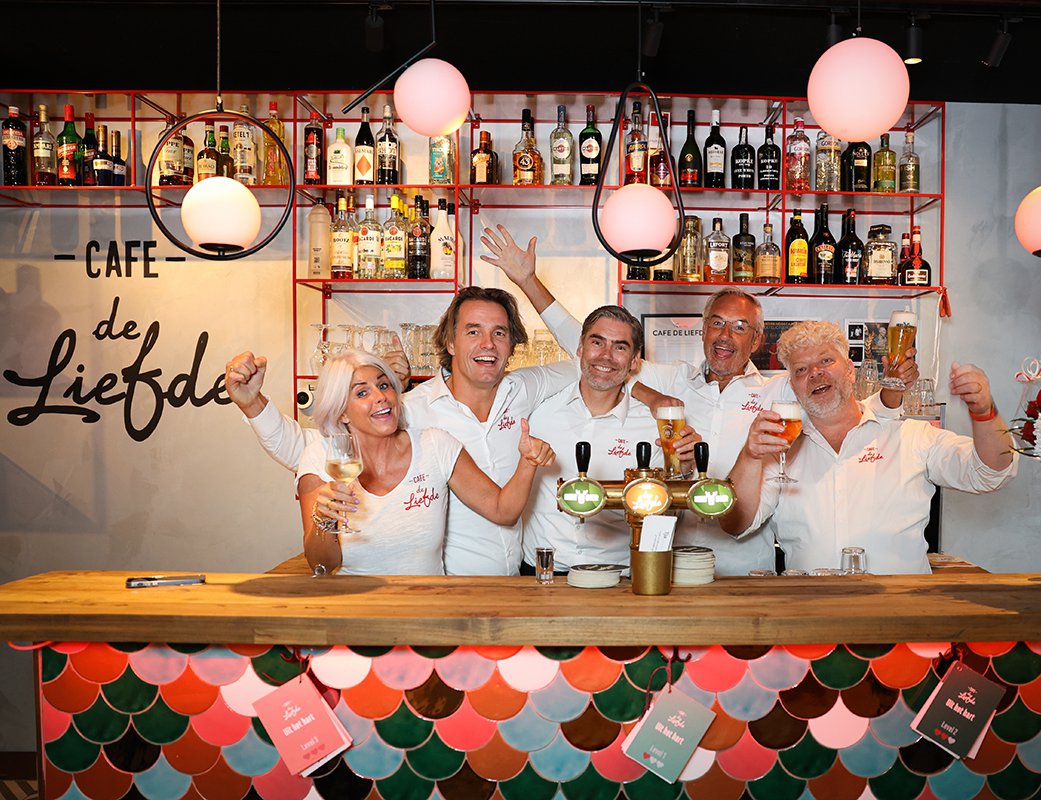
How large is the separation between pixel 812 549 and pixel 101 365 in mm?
3297

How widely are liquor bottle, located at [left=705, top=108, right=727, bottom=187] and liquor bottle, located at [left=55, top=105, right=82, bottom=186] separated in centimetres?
281

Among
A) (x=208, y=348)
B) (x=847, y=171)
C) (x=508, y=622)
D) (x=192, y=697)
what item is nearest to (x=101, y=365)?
(x=208, y=348)

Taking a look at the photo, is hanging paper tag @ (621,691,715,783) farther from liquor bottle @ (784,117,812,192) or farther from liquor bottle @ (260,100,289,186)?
liquor bottle @ (260,100,289,186)

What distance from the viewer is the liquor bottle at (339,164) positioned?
386 cm

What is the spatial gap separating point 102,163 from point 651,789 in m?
3.53

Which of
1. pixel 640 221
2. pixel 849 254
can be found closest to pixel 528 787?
pixel 640 221

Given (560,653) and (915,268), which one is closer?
(560,653)

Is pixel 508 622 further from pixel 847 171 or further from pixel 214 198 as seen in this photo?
pixel 847 171

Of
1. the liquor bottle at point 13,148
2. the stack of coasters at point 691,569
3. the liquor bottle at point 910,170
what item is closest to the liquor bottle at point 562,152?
the liquor bottle at point 910,170

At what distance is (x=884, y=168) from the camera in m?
3.94

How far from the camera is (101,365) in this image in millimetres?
4207

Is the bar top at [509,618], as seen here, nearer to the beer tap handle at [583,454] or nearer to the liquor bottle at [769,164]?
the beer tap handle at [583,454]

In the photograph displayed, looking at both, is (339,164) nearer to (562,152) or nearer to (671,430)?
(562,152)

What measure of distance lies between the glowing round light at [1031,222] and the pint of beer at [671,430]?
916 millimetres
